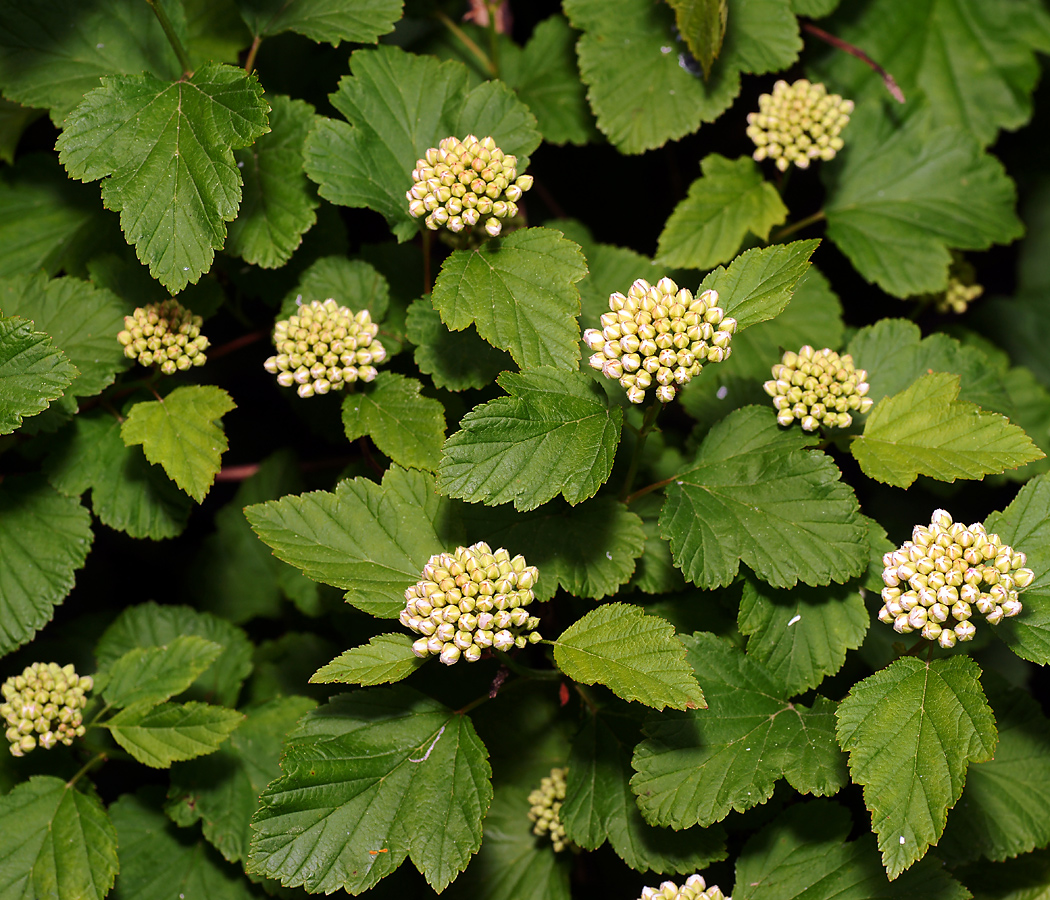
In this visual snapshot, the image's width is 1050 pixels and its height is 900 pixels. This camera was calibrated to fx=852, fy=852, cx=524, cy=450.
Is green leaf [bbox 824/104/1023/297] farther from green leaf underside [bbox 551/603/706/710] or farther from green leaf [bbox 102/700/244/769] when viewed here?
green leaf [bbox 102/700/244/769]

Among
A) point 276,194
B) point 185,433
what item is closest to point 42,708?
point 185,433

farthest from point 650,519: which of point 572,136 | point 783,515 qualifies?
point 572,136

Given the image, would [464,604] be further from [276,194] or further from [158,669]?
[276,194]

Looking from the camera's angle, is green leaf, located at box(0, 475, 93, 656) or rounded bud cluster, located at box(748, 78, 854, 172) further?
rounded bud cluster, located at box(748, 78, 854, 172)

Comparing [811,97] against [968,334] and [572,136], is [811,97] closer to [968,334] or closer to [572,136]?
[572,136]

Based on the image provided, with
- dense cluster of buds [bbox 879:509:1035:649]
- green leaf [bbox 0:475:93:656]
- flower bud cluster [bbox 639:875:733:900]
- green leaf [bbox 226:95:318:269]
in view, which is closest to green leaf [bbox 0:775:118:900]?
green leaf [bbox 0:475:93:656]

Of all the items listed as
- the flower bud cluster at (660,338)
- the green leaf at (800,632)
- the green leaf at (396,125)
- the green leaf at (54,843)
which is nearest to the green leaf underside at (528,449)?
the flower bud cluster at (660,338)

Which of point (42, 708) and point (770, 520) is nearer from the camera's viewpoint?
point (770, 520)
